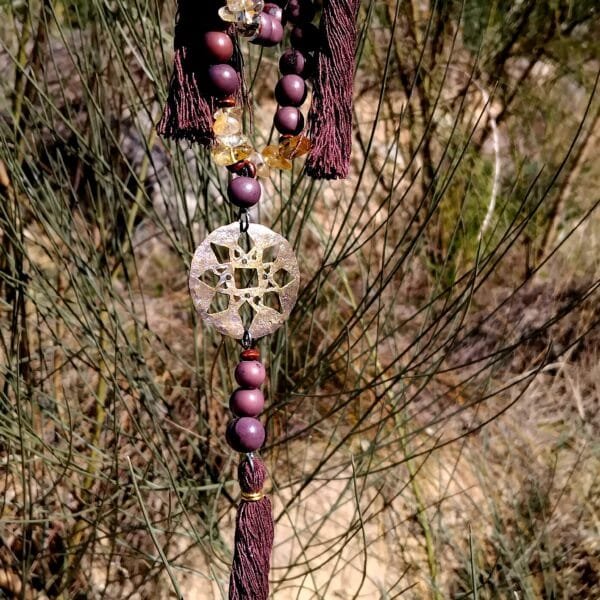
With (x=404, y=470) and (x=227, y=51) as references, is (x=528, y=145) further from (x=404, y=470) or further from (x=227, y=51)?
(x=227, y=51)

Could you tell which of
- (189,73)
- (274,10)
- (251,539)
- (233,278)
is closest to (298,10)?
(274,10)

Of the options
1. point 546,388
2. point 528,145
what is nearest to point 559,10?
point 528,145

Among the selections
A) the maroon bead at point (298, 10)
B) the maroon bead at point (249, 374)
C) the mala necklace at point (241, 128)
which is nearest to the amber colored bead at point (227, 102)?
the mala necklace at point (241, 128)

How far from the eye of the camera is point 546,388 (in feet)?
5.71

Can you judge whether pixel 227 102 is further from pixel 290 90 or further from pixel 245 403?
pixel 245 403

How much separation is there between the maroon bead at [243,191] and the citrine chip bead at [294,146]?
0.04 m

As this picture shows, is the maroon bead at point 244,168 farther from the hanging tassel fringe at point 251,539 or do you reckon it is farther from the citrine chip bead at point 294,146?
the hanging tassel fringe at point 251,539

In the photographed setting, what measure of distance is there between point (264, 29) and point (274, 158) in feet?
0.37

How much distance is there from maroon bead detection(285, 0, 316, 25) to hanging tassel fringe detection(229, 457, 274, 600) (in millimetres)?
Result: 421

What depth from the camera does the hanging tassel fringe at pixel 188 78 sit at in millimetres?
566

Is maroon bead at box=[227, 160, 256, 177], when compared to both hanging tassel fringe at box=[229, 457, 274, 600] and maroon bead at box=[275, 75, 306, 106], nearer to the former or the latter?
maroon bead at box=[275, 75, 306, 106]

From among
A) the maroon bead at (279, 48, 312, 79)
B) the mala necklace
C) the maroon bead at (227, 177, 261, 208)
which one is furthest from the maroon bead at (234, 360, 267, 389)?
the maroon bead at (279, 48, 312, 79)

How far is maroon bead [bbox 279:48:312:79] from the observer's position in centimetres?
60

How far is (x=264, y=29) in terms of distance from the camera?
1.91 ft
